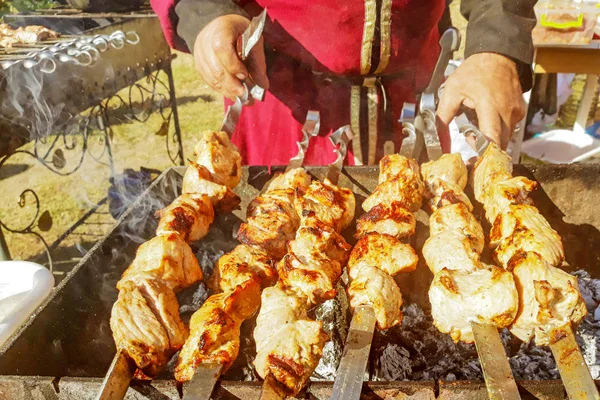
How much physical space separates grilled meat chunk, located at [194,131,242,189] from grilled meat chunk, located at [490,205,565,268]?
4.41 feet

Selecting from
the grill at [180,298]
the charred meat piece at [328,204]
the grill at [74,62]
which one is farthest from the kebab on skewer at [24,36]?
the charred meat piece at [328,204]

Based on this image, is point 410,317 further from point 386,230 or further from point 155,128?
point 155,128

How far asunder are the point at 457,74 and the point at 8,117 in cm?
342

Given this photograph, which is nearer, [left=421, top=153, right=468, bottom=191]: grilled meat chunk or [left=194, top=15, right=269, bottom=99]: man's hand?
[left=421, top=153, right=468, bottom=191]: grilled meat chunk

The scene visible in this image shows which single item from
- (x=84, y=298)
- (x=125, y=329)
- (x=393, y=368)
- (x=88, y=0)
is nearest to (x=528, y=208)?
(x=393, y=368)

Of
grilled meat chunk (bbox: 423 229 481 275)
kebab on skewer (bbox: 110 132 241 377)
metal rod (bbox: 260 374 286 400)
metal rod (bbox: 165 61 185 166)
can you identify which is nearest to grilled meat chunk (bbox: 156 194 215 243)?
kebab on skewer (bbox: 110 132 241 377)

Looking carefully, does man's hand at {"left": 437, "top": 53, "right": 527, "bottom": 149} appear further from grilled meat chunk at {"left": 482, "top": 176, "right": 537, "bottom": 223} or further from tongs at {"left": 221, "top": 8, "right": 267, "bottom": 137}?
tongs at {"left": 221, "top": 8, "right": 267, "bottom": 137}

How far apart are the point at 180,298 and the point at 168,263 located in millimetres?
500

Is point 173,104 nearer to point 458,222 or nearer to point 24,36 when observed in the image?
point 24,36

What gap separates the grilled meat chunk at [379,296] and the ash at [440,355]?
0.85ft

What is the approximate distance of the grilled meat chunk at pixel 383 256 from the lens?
6.22ft

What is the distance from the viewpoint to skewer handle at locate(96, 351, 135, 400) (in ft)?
4.43

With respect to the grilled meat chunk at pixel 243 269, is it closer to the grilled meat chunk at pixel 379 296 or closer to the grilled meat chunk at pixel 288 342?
the grilled meat chunk at pixel 288 342

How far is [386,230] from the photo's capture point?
211 centimetres
